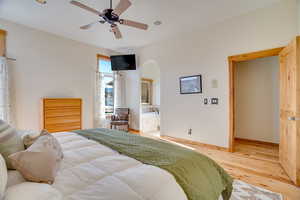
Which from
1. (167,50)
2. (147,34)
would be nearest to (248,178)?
(167,50)

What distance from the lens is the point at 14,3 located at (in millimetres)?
2525

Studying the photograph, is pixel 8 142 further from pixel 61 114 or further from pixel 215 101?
pixel 215 101

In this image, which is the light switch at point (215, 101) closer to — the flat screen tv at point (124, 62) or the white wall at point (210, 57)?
the white wall at point (210, 57)

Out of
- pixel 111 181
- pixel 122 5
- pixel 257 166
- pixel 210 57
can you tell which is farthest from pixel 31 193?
pixel 210 57

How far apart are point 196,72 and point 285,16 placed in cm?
179

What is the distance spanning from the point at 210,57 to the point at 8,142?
3.62 meters

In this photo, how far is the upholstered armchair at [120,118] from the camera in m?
4.59

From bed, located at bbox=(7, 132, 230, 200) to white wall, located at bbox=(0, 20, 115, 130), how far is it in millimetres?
3119

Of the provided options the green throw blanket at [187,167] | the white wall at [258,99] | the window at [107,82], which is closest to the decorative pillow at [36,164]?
the green throw blanket at [187,167]

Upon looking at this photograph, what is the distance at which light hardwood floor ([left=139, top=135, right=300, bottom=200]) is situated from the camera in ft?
6.30

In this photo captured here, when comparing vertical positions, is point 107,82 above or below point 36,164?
above

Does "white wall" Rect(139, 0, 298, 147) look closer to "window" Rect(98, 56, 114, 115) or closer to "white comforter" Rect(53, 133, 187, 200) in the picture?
"window" Rect(98, 56, 114, 115)

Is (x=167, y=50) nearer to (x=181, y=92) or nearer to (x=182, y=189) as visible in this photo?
(x=181, y=92)

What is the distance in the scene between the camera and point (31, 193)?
0.67 meters
